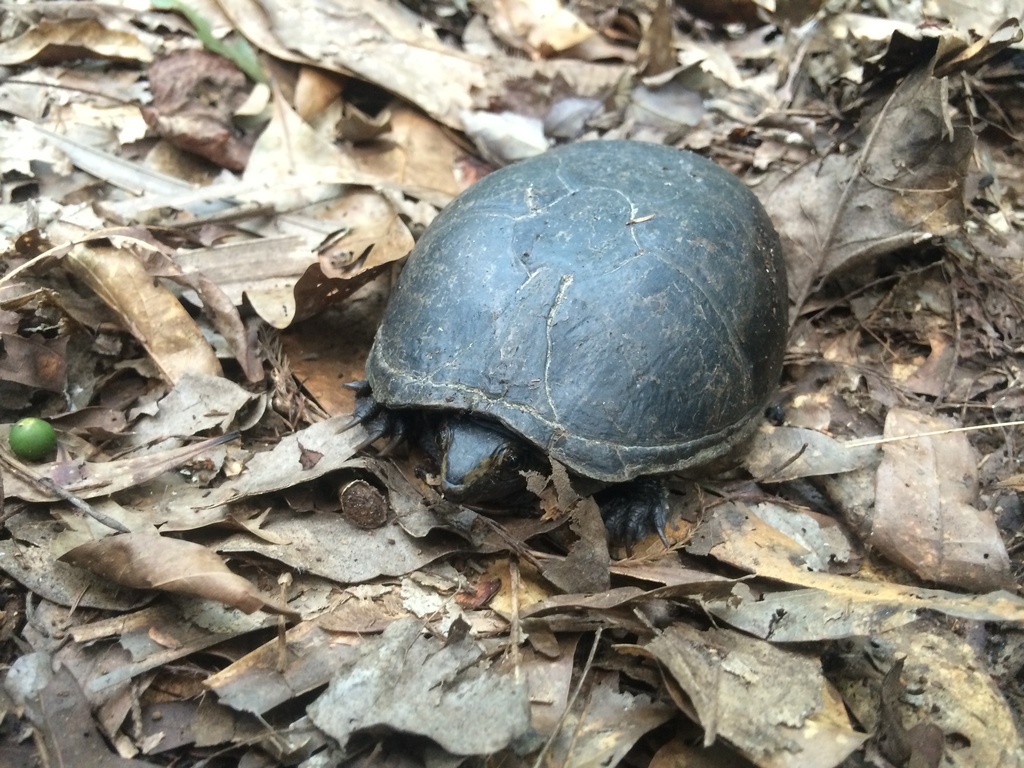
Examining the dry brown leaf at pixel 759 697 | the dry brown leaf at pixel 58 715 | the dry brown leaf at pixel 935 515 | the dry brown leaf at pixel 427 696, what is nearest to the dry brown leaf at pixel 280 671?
the dry brown leaf at pixel 427 696

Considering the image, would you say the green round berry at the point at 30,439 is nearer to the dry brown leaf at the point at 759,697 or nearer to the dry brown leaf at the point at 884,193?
the dry brown leaf at the point at 759,697

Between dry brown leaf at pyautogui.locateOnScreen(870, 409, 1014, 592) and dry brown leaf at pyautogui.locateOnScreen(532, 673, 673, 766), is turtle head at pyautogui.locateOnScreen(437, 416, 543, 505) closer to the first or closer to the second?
dry brown leaf at pyautogui.locateOnScreen(532, 673, 673, 766)

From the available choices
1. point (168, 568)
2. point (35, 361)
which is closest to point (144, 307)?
point (35, 361)

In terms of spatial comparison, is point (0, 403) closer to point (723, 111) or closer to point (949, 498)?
point (949, 498)

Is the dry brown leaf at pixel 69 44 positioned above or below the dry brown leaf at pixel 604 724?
above

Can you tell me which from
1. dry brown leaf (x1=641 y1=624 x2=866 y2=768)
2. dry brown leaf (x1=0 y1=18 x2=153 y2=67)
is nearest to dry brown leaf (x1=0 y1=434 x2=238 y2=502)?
dry brown leaf (x1=641 y1=624 x2=866 y2=768)

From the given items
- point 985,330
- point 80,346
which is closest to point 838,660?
point 985,330

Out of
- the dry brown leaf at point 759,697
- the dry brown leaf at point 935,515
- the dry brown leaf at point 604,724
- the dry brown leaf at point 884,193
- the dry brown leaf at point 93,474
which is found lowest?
the dry brown leaf at point 604,724
